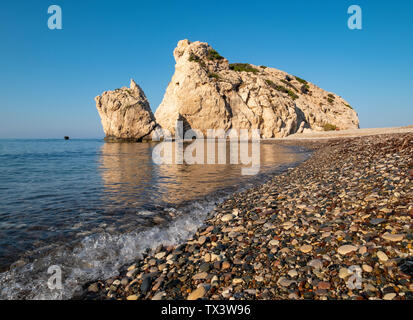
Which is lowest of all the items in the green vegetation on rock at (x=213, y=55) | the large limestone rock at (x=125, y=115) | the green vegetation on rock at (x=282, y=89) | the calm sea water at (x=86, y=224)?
the calm sea water at (x=86, y=224)

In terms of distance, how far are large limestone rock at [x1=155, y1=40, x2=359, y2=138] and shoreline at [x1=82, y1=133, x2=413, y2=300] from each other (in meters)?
55.3

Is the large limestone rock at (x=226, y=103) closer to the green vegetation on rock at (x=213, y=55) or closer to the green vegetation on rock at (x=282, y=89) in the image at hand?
the green vegetation on rock at (x=213, y=55)

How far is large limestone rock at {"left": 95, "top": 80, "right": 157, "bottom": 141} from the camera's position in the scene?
208 ft

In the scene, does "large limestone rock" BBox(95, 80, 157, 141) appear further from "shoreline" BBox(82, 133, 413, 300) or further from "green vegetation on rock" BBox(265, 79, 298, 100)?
"shoreline" BBox(82, 133, 413, 300)

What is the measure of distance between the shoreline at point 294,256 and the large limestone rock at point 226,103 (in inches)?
2176

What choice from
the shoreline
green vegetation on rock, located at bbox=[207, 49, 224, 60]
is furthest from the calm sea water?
green vegetation on rock, located at bbox=[207, 49, 224, 60]

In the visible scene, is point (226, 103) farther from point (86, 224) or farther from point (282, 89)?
point (86, 224)

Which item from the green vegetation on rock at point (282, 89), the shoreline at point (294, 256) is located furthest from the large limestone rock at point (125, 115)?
the shoreline at point (294, 256)

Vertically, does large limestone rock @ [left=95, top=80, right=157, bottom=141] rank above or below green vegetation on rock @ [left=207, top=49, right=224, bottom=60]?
below

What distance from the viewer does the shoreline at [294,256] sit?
9.75 feet

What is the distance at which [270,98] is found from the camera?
6234cm

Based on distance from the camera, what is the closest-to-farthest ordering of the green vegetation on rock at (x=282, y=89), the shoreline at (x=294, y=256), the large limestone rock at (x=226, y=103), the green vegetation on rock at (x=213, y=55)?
the shoreline at (x=294, y=256)
the large limestone rock at (x=226, y=103)
the green vegetation on rock at (x=213, y=55)
the green vegetation on rock at (x=282, y=89)
